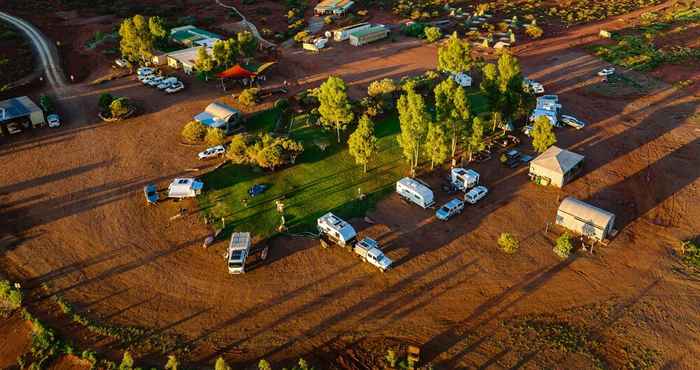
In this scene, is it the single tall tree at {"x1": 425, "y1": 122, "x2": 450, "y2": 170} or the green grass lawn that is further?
the single tall tree at {"x1": 425, "y1": 122, "x2": 450, "y2": 170}

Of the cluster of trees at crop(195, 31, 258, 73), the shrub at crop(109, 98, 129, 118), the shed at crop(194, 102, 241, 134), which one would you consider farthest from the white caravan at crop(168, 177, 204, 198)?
the cluster of trees at crop(195, 31, 258, 73)

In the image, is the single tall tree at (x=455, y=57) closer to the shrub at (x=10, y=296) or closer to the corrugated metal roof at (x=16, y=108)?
the corrugated metal roof at (x=16, y=108)

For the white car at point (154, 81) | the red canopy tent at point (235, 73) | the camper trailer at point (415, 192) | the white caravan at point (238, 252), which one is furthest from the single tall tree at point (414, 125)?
the white car at point (154, 81)

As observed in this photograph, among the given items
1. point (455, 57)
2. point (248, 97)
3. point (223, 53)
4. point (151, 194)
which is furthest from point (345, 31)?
point (151, 194)

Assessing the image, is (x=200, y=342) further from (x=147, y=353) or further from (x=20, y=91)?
(x=20, y=91)

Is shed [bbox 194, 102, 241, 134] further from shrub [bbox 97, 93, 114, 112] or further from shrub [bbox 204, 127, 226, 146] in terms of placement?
shrub [bbox 97, 93, 114, 112]

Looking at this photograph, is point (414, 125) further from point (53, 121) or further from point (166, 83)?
point (53, 121)
